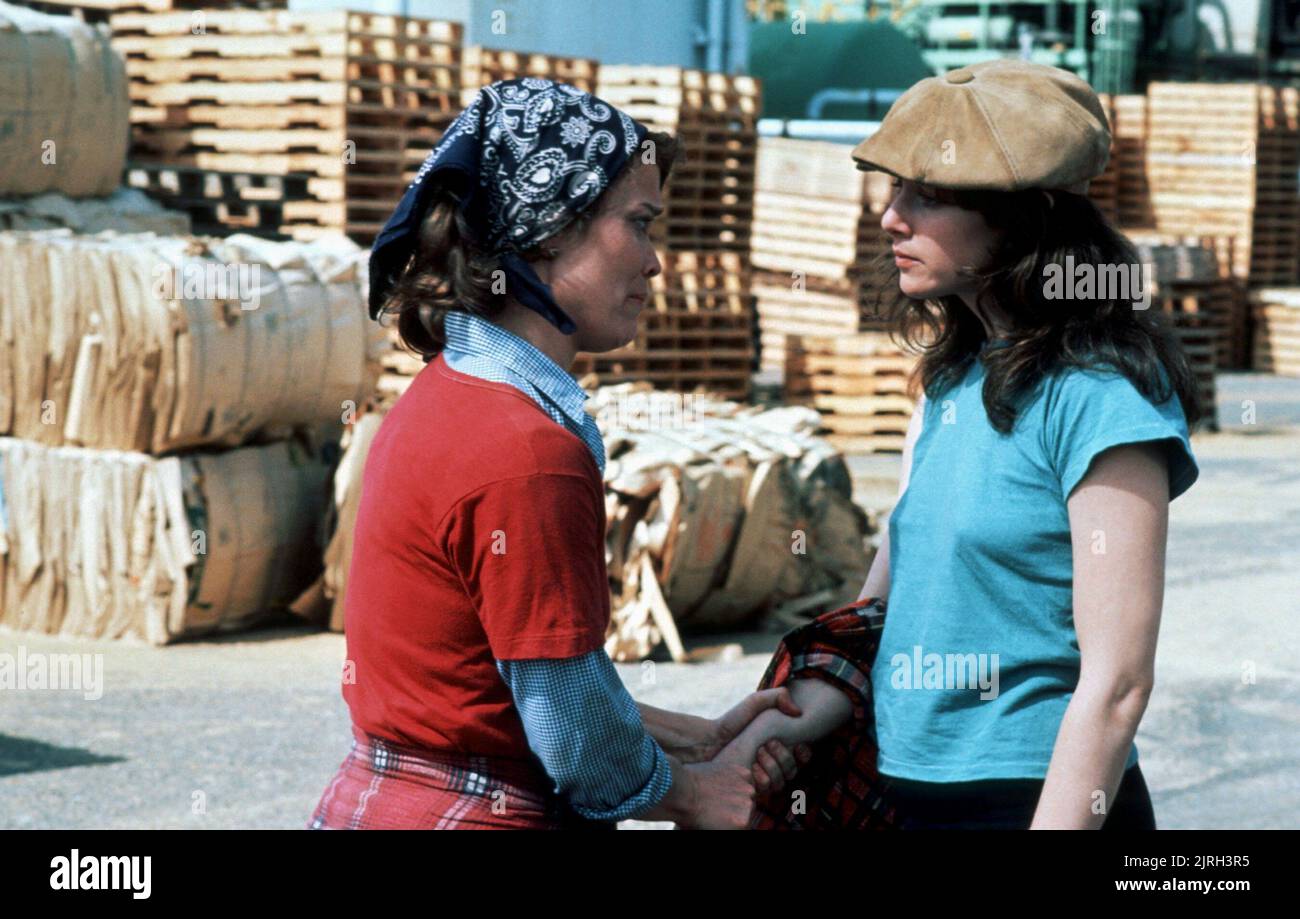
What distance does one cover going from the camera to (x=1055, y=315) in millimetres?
2432

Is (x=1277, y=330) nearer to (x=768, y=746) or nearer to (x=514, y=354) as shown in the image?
(x=768, y=746)

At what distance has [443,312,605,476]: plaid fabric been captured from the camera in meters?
2.24

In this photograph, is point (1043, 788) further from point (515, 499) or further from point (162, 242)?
point (162, 242)

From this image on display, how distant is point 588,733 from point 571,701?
0.05m

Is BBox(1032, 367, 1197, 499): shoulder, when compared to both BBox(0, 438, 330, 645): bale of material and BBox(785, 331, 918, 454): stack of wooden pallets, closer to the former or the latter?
BBox(0, 438, 330, 645): bale of material

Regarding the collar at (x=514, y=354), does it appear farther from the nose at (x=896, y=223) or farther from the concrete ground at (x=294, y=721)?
the concrete ground at (x=294, y=721)

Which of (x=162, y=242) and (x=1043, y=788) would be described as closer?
(x=1043, y=788)

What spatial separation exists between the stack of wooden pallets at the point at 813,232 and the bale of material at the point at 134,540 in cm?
949

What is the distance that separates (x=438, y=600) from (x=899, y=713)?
2.41ft

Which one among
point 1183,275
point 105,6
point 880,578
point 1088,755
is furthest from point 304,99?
point 1183,275

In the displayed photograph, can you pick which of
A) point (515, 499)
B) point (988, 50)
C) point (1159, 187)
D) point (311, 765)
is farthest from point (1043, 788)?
point (988, 50)
